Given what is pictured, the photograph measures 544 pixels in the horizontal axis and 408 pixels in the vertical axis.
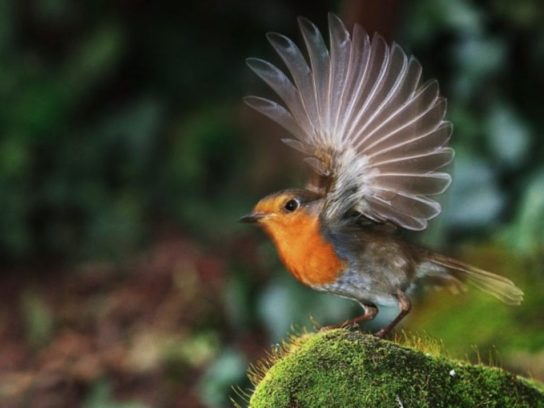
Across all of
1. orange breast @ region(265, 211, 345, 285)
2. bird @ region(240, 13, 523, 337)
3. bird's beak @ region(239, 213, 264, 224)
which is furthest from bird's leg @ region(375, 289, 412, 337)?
bird's beak @ region(239, 213, 264, 224)

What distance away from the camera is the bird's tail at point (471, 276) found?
3667 mm

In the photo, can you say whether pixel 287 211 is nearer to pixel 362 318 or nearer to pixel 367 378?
pixel 362 318

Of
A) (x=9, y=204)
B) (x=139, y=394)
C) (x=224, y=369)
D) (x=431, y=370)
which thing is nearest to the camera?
(x=431, y=370)

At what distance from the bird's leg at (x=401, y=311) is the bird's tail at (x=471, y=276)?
26 cm

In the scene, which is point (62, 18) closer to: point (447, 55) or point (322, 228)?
point (447, 55)

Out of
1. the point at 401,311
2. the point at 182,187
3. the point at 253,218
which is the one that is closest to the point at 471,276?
the point at 401,311

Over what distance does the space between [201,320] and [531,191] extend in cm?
189

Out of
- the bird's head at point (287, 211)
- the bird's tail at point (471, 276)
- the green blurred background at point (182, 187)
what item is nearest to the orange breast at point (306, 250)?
the bird's head at point (287, 211)

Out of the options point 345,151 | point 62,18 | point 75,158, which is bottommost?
point 345,151

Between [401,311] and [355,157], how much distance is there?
0.44 metres

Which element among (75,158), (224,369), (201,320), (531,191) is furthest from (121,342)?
Result: (531,191)

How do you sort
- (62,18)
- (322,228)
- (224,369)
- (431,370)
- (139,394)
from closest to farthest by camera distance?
(431,370)
(322,228)
(224,369)
(139,394)
(62,18)

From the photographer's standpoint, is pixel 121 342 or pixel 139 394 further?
pixel 121 342

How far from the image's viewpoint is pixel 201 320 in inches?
264
